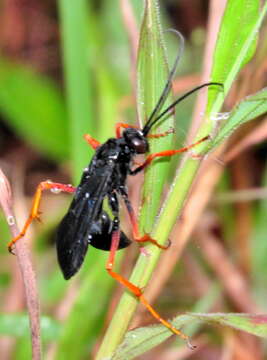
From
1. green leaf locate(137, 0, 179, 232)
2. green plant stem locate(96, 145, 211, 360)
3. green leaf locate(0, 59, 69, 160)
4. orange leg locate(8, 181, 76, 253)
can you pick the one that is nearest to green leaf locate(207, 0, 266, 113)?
green leaf locate(137, 0, 179, 232)

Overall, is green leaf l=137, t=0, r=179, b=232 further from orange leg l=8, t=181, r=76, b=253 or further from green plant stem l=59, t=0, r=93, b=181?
green plant stem l=59, t=0, r=93, b=181

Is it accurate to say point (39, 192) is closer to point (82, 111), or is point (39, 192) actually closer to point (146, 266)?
point (146, 266)

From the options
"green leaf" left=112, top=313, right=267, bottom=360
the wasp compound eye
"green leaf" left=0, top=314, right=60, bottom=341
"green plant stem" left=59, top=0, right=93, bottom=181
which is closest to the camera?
"green leaf" left=112, top=313, right=267, bottom=360

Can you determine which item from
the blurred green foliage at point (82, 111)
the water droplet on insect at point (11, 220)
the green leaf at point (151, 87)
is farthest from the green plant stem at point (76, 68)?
the water droplet on insect at point (11, 220)

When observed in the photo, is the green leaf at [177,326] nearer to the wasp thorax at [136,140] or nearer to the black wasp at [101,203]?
the black wasp at [101,203]

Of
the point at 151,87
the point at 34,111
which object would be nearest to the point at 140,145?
the point at 151,87

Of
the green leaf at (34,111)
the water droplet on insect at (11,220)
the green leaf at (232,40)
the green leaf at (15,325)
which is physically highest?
the green leaf at (232,40)

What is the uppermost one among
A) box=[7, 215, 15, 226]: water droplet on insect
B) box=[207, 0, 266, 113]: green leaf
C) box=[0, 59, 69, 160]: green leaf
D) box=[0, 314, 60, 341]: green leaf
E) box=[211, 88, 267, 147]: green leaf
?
box=[207, 0, 266, 113]: green leaf
